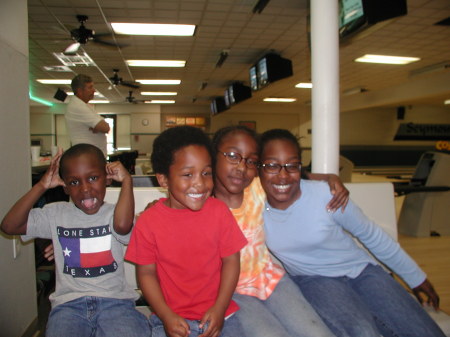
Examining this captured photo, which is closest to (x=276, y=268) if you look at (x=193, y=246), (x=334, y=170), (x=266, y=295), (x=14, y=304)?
(x=266, y=295)

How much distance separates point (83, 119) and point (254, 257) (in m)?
2.32

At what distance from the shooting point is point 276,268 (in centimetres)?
157

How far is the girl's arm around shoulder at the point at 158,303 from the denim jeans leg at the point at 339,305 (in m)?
0.58

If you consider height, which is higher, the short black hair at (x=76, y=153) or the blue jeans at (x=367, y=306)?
the short black hair at (x=76, y=153)

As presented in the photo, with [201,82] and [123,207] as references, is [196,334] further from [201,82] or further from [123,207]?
[201,82]

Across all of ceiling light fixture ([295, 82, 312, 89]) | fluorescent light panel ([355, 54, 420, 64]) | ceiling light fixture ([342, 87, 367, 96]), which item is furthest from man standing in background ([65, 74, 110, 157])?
ceiling light fixture ([342, 87, 367, 96])

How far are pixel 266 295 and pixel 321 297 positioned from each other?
230 millimetres

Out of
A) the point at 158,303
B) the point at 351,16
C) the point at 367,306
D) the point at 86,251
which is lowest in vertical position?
the point at 367,306

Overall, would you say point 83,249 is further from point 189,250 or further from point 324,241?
point 324,241

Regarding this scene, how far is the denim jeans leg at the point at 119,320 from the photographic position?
4.24 feet

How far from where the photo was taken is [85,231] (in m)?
1.50

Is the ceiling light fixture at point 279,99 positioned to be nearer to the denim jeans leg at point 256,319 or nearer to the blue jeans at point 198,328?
the denim jeans leg at point 256,319

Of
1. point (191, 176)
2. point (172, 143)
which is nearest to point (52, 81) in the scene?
point (172, 143)

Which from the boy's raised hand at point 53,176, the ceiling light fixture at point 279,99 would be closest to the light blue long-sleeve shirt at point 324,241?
the boy's raised hand at point 53,176
